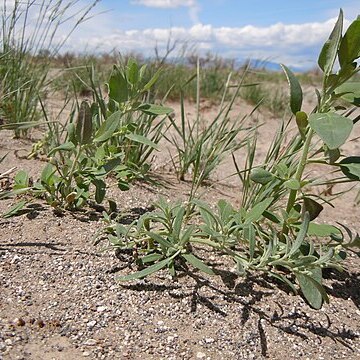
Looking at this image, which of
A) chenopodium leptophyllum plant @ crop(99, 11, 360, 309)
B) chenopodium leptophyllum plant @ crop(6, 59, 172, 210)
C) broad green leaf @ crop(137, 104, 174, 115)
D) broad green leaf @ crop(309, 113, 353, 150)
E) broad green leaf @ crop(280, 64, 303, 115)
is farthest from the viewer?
broad green leaf @ crop(137, 104, 174, 115)

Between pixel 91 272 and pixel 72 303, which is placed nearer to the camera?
pixel 72 303

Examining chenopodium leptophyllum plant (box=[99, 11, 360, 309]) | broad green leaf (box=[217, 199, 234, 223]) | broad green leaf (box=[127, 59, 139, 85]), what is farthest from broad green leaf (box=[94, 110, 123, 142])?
broad green leaf (box=[217, 199, 234, 223])

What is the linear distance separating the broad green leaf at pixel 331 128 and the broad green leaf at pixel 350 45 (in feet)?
0.49

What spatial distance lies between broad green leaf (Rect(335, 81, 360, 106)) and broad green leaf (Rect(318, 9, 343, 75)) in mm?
52

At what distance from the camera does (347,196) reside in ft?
8.16

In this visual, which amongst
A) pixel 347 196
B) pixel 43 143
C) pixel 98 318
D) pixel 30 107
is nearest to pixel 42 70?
pixel 30 107

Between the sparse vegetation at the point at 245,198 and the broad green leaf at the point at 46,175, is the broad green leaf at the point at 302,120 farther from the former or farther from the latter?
the broad green leaf at the point at 46,175

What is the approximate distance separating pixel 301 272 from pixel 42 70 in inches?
83.1

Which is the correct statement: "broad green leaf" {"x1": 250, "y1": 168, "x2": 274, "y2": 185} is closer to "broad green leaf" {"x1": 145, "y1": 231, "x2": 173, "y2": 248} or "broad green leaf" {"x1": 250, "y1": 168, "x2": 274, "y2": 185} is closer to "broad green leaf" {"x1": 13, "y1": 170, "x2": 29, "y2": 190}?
"broad green leaf" {"x1": 145, "y1": 231, "x2": 173, "y2": 248}

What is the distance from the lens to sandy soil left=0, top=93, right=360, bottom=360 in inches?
42.4

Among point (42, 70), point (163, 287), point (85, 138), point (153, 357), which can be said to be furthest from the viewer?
point (42, 70)

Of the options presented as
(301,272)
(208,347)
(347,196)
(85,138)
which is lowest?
(347,196)

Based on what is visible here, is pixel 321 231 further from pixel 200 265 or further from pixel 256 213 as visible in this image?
pixel 200 265

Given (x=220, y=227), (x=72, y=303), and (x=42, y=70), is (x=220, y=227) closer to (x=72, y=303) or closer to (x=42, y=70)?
(x=72, y=303)
